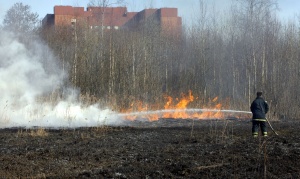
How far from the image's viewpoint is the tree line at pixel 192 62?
2761 centimetres

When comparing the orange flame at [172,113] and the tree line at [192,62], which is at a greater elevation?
the tree line at [192,62]

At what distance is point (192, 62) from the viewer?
34.4 m

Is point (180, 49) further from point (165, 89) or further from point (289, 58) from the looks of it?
point (289, 58)

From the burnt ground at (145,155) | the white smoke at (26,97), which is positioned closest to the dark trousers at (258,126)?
the burnt ground at (145,155)

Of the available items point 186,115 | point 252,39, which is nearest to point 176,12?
point 252,39

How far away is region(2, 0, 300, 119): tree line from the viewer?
2761 cm

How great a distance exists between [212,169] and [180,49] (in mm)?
28007

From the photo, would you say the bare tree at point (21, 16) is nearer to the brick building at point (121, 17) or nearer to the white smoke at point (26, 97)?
the brick building at point (121, 17)

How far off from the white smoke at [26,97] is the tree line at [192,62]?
5035mm

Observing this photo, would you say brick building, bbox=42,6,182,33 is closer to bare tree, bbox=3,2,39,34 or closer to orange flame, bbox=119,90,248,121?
bare tree, bbox=3,2,39,34

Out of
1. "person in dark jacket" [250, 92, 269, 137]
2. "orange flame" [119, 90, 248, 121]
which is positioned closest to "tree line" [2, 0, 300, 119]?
"orange flame" [119, 90, 248, 121]

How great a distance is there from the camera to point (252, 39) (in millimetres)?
33906

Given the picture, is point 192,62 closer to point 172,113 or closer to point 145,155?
point 172,113

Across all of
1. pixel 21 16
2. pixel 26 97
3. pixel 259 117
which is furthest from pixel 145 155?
pixel 21 16
